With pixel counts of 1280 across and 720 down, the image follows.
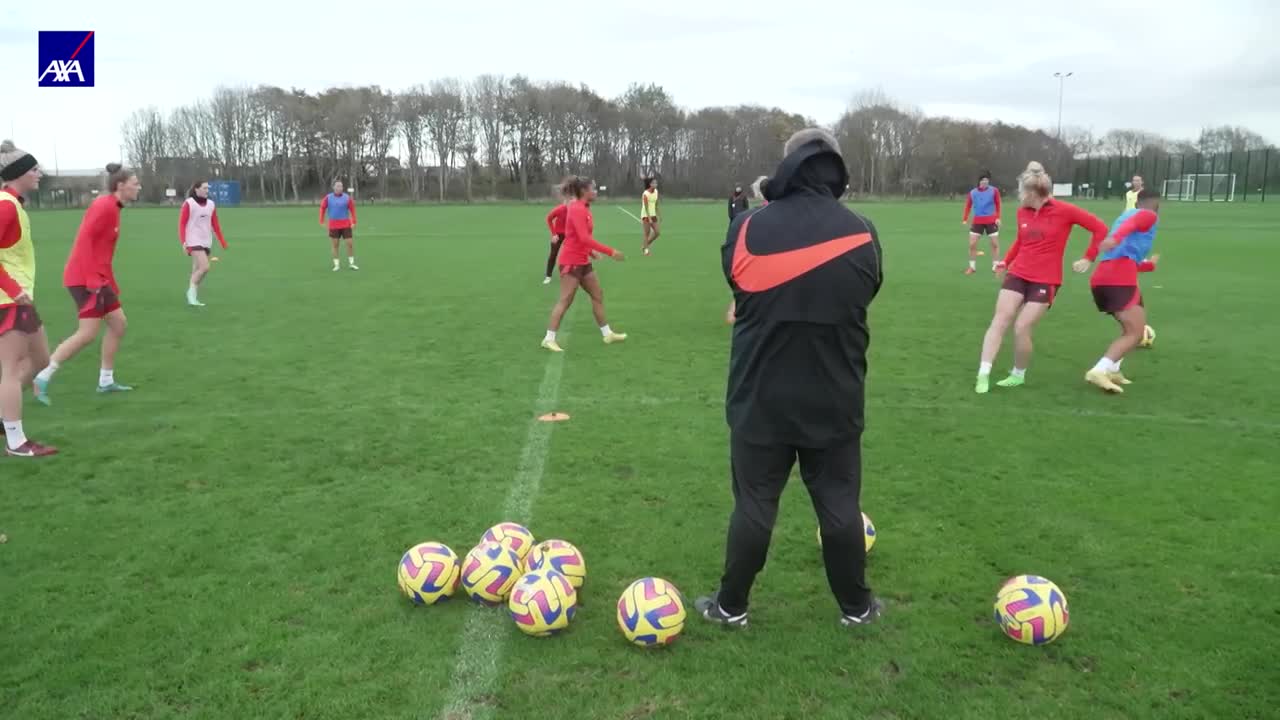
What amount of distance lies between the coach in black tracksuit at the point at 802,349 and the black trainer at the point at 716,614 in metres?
0.23

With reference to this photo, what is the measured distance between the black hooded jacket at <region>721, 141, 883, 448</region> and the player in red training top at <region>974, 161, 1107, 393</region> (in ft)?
15.8

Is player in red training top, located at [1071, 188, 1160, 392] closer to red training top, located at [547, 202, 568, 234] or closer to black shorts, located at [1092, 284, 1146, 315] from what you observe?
black shorts, located at [1092, 284, 1146, 315]

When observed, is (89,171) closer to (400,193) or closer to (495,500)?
(400,193)

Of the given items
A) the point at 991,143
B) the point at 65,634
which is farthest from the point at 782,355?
the point at 991,143

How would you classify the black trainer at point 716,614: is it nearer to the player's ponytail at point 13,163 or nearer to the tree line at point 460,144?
the player's ponytail at point 13,163

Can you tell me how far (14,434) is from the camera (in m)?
6.21

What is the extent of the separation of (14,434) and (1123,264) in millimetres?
8884

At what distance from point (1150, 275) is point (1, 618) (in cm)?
1832

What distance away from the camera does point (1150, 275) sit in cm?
1698

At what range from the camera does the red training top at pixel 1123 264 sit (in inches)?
299

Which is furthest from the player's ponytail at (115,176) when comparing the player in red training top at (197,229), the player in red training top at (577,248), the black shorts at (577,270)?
the player in red training top at (197,229)

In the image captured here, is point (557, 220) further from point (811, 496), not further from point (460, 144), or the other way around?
point (460, 144)

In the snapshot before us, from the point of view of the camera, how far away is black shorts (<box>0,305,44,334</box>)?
19.7ft

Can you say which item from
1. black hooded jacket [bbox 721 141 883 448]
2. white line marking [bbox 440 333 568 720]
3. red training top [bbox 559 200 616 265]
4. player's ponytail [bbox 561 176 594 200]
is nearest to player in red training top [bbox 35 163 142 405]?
red training top [bbox 559 200 616 265]
